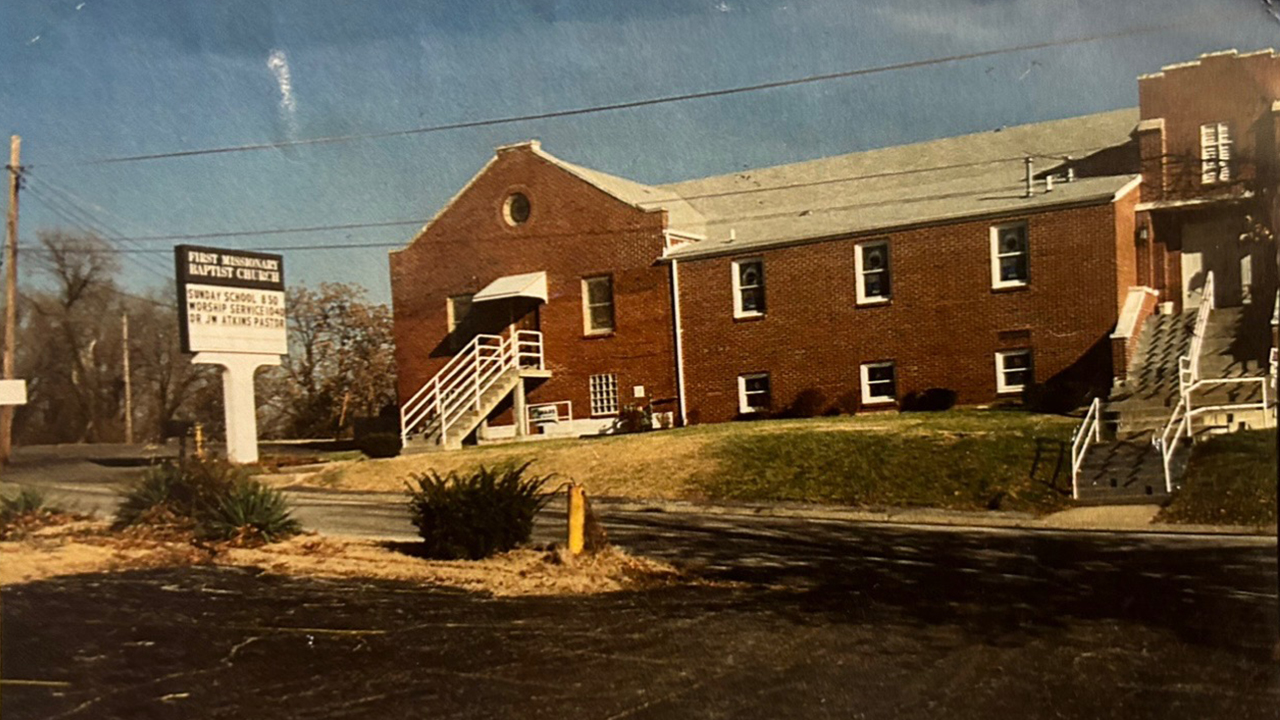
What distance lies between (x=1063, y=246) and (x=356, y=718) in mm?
4073

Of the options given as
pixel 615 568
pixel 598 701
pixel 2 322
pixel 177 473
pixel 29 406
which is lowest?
pixel 598 701

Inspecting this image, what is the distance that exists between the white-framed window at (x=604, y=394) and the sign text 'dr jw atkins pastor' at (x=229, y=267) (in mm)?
1744

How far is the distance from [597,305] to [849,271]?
53.4 inches

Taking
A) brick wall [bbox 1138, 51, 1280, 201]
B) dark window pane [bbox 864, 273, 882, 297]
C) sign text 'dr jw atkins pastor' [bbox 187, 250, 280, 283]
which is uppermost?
brick wall [bbox 1138, 51, 1280, 201]

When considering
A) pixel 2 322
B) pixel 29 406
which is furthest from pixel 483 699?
pixel 2 322

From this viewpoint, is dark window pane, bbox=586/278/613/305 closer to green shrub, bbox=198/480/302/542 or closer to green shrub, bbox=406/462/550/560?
green shrub, bbox=406/462/550/560

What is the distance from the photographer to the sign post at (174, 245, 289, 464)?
17.3 feet

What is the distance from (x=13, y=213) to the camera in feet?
19.1

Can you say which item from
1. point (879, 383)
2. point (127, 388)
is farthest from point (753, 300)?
point (127, 388)

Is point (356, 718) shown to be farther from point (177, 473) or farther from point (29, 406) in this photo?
point (29, 406)

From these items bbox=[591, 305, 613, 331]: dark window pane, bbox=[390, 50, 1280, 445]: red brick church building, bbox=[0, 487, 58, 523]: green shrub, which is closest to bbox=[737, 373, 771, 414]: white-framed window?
bbox=[390, 50, 1280, 445]: red brick church building

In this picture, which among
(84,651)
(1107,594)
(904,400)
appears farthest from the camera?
(1107,594)

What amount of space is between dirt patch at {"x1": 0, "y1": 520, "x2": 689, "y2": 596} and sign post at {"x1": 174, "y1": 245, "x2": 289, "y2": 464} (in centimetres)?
54

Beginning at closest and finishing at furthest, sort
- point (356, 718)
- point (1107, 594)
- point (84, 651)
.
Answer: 1. point (356, 718)
2. point (84, 651)
3. point (1107, 594)
